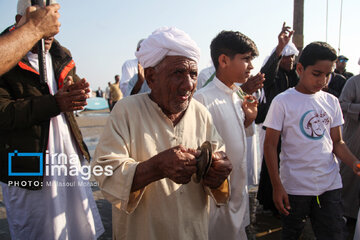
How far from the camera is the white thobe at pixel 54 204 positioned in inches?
90.3

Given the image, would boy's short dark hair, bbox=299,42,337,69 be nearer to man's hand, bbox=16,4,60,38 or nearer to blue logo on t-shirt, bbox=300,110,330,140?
blue logo on t-shirt, bbox=300,110,330,140

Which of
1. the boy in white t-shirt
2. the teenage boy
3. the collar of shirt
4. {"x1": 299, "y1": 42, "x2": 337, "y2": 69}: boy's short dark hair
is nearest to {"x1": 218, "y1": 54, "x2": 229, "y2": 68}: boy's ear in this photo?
the teenage boy

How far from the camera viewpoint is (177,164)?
4.45ft

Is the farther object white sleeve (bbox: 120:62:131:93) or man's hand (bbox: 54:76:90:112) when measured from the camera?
white sleeve (bbox: 120:62:131:93)

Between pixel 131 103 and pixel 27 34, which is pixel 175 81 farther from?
pixel 27 34

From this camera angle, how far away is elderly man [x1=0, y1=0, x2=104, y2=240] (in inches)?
85.9

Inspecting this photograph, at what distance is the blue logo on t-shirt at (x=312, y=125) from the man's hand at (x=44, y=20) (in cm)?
205

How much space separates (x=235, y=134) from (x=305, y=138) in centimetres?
59

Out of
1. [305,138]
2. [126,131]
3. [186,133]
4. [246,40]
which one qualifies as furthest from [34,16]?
[305,138]

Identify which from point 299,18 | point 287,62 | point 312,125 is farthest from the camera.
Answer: point 299,18

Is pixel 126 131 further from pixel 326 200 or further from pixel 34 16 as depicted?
pixel 326 200

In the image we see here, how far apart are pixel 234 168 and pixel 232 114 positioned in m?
0.49

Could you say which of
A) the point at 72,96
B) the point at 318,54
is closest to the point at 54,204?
the point at 72,96

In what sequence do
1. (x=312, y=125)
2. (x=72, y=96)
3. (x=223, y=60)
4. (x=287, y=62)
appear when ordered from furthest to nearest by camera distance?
(x=287, y=62)
(x=223, y=60)
(x=312, y=125)
(x=72, y=96)
